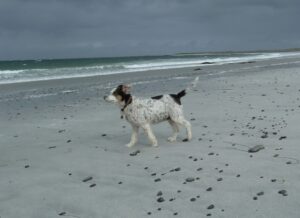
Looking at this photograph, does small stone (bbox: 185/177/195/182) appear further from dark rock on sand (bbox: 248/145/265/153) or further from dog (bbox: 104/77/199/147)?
dog (bbox: 104/77/199/147)

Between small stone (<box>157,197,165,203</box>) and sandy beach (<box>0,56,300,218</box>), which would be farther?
small stone (<box>157,197,165,203</box>)

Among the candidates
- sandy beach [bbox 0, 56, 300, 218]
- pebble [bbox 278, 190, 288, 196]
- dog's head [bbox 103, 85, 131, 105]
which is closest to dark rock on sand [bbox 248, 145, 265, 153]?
sandy beach [bbox 0, 56, 300, 218]

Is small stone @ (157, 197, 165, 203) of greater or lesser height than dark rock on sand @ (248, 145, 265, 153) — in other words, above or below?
below

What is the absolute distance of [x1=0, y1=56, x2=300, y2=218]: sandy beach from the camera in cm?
526

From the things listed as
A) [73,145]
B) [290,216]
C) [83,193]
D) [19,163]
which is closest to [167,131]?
[73,145]

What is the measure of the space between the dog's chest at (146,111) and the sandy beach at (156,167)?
45cm

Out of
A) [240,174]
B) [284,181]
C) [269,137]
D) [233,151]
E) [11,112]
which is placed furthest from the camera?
[11,112]

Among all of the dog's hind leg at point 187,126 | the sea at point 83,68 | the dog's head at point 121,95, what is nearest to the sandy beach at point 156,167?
the dog's hind leg at point 187,126

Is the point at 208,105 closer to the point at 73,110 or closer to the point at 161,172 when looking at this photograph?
the point at 73,110

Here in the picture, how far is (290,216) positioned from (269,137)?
11.9 ft

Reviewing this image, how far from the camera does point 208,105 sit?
41.9ft

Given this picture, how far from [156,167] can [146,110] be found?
1.75 metres

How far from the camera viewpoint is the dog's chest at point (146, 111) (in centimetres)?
844

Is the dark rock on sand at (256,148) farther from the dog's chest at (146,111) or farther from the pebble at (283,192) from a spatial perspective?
the pebble at (283,192)
